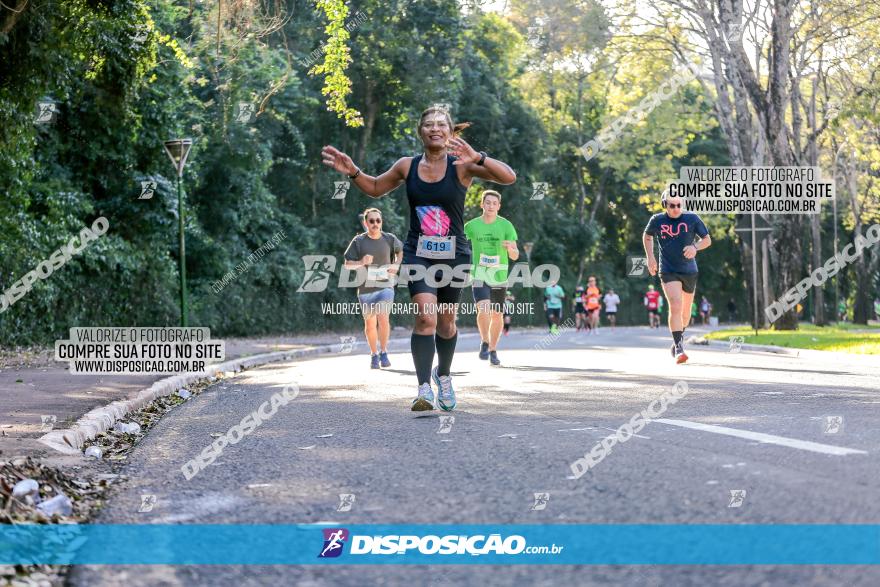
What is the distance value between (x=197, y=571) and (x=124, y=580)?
0.24m

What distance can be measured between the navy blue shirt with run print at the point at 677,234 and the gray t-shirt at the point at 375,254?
3377mm

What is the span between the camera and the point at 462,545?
13.0ft

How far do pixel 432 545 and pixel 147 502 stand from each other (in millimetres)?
1738

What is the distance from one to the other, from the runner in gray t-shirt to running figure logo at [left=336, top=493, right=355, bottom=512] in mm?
9516

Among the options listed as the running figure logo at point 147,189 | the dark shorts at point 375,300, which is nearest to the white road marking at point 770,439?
the dark shorts at point 375,300

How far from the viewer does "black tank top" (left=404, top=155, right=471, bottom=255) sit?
8258mm

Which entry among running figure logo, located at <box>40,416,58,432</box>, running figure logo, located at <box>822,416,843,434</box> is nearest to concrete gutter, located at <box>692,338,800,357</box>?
running figure logo, located at <box>822,416,843,434</box>

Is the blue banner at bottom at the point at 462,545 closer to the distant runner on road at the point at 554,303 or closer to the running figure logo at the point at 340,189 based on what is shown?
the distant runner on road at the point at 554,303

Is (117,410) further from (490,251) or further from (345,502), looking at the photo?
(490,251)

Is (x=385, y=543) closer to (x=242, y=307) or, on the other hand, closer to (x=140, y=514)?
(x=140, y=514)

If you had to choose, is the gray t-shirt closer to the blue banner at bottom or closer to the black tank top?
the black tank top

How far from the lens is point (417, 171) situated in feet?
27.4

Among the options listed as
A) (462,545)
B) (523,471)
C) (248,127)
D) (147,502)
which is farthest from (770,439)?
(248,127)

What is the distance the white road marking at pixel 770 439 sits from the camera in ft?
18.6
